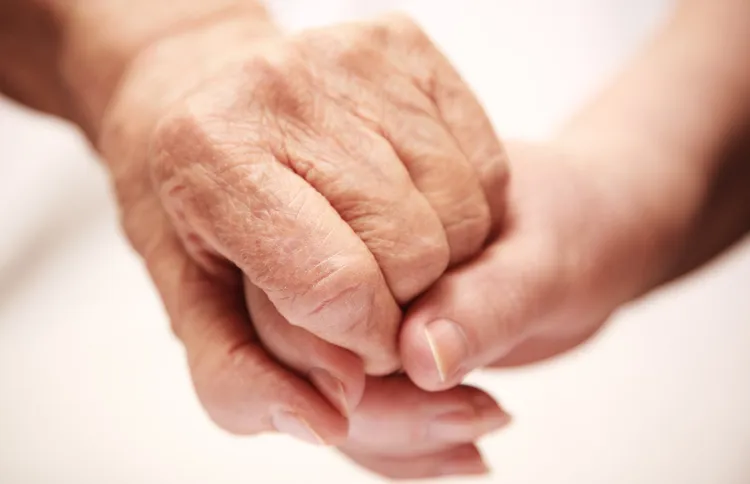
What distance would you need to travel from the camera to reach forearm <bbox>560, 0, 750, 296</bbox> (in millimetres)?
750

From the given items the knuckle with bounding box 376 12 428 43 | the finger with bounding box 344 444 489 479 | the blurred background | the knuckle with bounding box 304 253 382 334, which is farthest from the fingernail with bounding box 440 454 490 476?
the knuckle with bounding box 376 12 428 43

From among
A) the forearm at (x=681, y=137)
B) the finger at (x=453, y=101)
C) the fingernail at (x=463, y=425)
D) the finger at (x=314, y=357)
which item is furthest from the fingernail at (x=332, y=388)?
the forearm at (x=681, y=137)

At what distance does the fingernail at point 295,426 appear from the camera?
0.56m

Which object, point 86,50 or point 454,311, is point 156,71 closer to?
point 86,50

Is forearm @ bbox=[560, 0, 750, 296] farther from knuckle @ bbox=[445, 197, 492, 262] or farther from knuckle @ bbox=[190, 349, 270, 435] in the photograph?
knuckle @ bbox=[190, 349, 270, 435]

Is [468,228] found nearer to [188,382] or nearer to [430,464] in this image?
[430,464]

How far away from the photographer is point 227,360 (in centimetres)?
59

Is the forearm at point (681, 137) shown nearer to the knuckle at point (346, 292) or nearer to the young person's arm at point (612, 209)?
the young person's arm at point (612, 209)

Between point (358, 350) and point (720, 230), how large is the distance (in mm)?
528

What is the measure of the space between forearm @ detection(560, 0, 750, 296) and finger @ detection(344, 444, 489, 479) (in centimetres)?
24

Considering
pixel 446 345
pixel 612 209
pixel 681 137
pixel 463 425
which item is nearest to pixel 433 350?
pixel 446 345

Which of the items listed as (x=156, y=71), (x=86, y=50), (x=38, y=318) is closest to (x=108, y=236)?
(x=38, y=318)

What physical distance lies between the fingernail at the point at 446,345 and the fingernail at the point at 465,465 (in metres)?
0.16

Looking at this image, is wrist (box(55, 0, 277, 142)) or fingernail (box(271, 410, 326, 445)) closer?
fingernail (box(271, 410, 326, 445))
